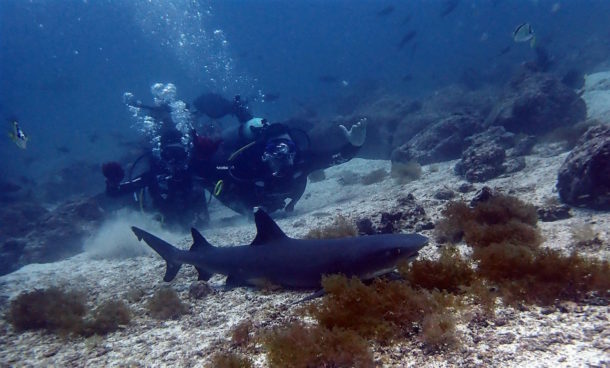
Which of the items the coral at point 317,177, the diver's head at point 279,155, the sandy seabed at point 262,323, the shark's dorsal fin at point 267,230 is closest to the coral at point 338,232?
the sandy seabed at point 262,323

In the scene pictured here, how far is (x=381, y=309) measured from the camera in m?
3.23

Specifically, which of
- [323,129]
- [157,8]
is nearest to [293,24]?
[157,8]

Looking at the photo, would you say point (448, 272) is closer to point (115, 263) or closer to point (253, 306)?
point (253, 306)

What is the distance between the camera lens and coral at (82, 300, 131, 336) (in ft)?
17.0

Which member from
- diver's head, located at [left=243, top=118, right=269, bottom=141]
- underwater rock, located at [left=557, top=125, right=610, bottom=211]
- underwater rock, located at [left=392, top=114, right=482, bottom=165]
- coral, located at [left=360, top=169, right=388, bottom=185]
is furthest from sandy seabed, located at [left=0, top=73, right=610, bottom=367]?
diver's head, located at [left=243, top=118, right=269, bottom=141]

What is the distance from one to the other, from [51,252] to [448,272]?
16.6 meters

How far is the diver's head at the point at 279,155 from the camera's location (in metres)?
11.1

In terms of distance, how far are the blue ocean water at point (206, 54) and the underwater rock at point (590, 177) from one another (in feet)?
91.3

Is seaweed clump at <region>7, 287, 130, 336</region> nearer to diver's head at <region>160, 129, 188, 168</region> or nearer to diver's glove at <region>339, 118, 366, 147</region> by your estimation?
diver's head at <region>160, 129, 188, 168</region>

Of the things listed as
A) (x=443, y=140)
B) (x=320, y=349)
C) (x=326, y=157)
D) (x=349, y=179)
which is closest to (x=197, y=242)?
(x=320, y=349)

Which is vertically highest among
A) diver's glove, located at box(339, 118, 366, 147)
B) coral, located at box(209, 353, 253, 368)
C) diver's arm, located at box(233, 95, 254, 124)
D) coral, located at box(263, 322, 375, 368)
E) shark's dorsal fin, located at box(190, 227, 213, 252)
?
diver's arm, located at box(233, 95, 254, 124)

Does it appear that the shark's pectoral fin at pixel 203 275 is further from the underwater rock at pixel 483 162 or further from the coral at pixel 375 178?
the coral at pixel 375 178

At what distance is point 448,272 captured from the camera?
3662 mm

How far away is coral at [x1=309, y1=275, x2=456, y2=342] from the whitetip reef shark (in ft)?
1.96
